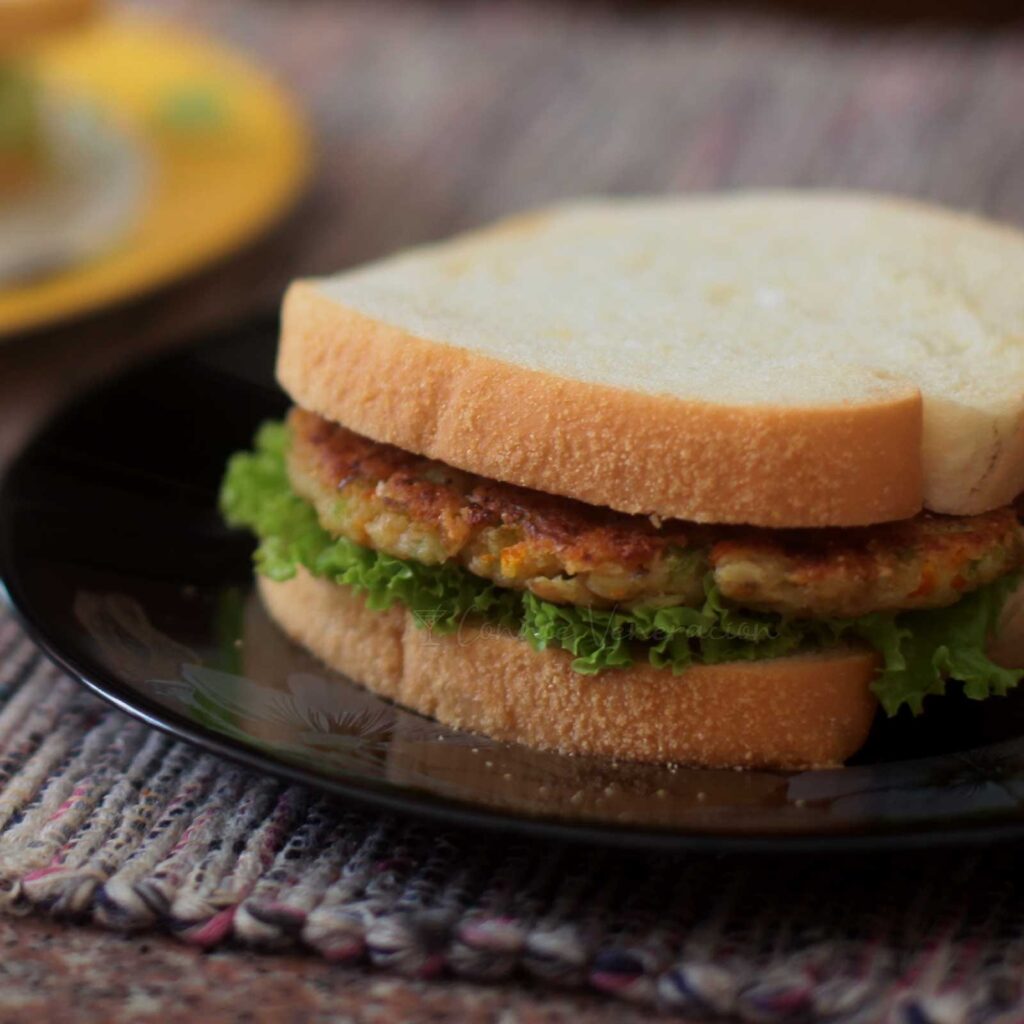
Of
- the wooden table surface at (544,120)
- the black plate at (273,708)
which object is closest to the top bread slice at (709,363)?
the black plate at (273,708)

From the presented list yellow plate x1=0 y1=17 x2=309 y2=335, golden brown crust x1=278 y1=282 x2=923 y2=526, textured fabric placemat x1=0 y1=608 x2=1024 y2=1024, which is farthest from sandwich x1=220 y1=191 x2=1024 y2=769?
yellow plate x1=0 y1=17 x2=309 y2=335

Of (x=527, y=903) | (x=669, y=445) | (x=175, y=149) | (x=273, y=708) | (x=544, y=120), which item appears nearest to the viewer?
(x=527, y=903)

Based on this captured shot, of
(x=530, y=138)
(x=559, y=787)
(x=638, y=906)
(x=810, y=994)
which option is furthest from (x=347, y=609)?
(x=530, y=138)

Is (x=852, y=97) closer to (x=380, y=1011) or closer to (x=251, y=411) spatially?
(x=251, y=411)

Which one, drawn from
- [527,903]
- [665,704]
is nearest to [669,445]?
[665,704]

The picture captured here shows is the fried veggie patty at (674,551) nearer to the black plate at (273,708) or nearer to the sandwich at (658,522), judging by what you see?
the sandwich at (658,522)

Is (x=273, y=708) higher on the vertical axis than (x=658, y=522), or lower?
lower

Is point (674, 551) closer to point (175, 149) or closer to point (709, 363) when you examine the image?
point (709, 363)
